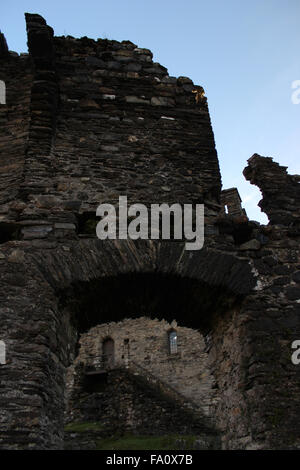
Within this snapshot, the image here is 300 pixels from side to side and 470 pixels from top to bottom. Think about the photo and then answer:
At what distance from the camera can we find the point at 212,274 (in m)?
4.49

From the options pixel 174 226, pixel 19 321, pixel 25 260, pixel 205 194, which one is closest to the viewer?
pixel 19 321

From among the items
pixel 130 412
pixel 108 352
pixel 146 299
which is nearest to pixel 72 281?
pixel 146 299

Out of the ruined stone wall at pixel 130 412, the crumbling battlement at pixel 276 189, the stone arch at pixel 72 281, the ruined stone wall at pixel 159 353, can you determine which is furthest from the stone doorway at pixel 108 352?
the stone arch at pixel 72 281

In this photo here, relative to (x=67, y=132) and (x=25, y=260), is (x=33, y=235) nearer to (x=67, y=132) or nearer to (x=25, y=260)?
(x=25, y=260)

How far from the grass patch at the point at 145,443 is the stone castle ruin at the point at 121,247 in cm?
621

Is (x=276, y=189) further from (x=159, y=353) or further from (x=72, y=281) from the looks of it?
(x=159, y=353)

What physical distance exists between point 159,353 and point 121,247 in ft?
53.6

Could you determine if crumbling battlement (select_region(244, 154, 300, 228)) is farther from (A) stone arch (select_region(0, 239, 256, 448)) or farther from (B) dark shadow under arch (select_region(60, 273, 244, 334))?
(B) dark shadow under arch (select_region(60, 273, 244, 334))

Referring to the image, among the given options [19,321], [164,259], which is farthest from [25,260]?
[164,259]

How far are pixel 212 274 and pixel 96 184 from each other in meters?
1.71

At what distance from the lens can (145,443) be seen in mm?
11406

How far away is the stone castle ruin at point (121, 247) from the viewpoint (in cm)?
380

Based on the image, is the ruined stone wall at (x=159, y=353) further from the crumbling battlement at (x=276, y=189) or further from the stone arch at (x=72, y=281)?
the stone arch at (x=72, y=281)

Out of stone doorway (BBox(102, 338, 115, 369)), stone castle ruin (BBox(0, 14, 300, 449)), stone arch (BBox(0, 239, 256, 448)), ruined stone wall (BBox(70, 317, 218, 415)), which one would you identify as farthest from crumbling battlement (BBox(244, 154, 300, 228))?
stone doorway (BBox(102, 338, 115, 369))
